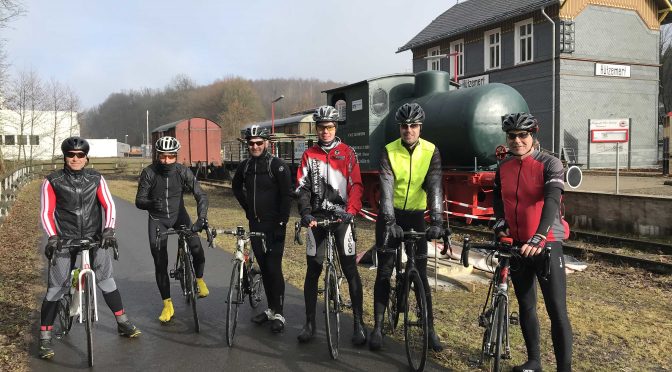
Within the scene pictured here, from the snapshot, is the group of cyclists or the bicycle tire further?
the group of cyclists

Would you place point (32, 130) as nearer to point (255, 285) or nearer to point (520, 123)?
point (255, 285)

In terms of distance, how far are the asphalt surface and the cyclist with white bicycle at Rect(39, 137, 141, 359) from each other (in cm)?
44

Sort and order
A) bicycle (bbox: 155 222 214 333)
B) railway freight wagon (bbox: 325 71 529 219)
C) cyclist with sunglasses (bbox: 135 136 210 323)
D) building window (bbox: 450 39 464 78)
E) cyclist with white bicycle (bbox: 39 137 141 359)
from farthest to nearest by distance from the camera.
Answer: building window (bbox: 450 39 464 78) → railway freight wagon (bbox: 325 71 529 219) → cyclist with sunglasses (bbox: 135 136 210 323) → bicycle (bbox: 155 222 214 333) → cyclist with white bicycle (bbox: 39 137 141 359)

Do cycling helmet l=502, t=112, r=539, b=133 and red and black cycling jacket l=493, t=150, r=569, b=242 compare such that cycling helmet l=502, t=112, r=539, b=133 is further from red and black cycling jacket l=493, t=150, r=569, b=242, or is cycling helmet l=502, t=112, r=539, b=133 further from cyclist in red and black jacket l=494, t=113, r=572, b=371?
red and black cycling jacket l=493, t=150, r=569, b=242

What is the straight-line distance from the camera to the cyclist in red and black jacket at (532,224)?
3859mm

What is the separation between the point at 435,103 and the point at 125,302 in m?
8.80

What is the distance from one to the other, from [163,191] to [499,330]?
3.58m

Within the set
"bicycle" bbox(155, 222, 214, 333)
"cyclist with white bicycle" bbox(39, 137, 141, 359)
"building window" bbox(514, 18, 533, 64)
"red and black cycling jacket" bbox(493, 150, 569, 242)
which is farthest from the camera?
"building window" bbox(514, 18, 533, 64)

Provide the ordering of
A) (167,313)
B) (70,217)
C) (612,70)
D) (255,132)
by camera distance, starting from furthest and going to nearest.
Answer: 1. (612,70)
2. (167,313)
3. (255,132)
4. (70,217)

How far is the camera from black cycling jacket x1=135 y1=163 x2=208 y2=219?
19.1 feet

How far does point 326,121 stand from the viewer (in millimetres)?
5023

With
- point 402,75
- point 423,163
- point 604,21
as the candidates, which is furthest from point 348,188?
point 604,21

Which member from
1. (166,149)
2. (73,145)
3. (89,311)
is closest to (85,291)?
(89,311)

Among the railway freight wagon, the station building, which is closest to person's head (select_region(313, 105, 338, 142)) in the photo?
the railway freight wagon
